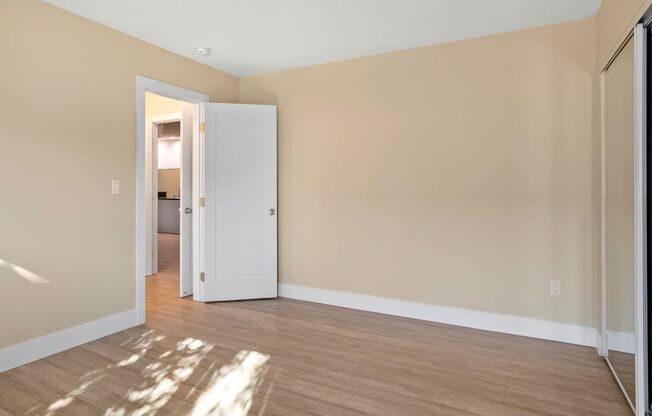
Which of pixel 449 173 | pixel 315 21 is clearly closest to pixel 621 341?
pixel 449 173

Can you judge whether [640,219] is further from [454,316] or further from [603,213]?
[454,316]

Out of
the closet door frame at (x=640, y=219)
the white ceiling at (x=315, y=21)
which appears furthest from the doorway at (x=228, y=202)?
the closet door frame at (x=640, y=219)

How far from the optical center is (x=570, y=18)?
2.89 metres

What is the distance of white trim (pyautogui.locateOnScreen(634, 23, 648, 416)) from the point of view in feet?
6.08

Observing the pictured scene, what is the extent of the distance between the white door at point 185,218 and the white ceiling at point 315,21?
3.56 feet

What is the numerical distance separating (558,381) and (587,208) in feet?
4.37

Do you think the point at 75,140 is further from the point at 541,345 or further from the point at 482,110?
the point at 541,345

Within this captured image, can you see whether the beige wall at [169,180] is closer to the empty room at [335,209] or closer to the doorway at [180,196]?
the doorway at [180,196]

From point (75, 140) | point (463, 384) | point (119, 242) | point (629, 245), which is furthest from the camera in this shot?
point (119, 242)

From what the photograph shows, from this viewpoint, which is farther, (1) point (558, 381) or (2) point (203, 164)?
(2) point (203, 164)

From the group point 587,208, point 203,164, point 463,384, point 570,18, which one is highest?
point 570,18

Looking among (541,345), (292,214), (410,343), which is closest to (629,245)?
(541,345)

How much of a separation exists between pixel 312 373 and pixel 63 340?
1887 mm

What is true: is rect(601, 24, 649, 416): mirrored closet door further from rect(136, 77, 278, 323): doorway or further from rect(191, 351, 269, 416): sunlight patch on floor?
rect(136, 77, 278, 323): doorway
